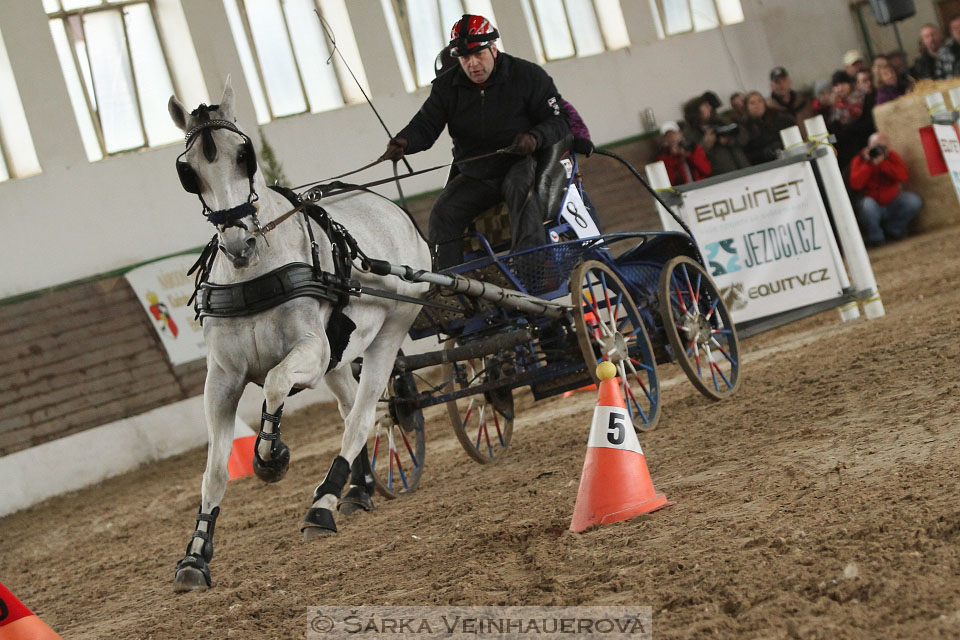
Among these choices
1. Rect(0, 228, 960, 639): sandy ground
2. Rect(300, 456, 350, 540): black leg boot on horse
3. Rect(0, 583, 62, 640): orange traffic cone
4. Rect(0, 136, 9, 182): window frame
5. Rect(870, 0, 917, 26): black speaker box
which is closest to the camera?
Rect(0, 228, 960, 639): sandy ground

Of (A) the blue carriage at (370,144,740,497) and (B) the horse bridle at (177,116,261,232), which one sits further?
(A) the blue carriage at (370,144,740,497)

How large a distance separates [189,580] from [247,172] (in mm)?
1673

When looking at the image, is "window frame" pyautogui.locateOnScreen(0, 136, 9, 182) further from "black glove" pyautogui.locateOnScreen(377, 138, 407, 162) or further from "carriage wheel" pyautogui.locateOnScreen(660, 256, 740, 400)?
"carriage wheel" pyautogui.locateOnScreen(660, 256, 740, 400)

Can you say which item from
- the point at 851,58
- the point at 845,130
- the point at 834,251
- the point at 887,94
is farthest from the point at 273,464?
the point at 851,58

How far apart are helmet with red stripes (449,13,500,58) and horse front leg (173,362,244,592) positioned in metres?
2.21

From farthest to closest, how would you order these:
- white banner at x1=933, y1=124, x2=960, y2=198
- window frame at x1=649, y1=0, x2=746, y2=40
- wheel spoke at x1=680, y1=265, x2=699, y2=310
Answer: window frame at x1=649, y1=0, x2=746, y2=40, white banner at x1=933, y1=124, x2=960, y2=198, wheel spoke at x1=680, y1=265, x2=699, y2=310

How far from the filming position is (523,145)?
550 cm

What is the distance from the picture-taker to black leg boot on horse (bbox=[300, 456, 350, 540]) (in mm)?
4852

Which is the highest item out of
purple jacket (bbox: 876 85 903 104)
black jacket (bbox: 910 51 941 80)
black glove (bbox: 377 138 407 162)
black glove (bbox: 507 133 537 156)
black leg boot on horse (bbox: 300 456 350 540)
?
black jacket (bbox: 910 51 941 80)

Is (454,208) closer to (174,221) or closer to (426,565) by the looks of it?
(426,565)

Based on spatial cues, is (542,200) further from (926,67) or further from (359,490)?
(926,67)

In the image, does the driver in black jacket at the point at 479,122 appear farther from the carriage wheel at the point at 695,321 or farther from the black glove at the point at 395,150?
the carriage wheel at the point at 695,321

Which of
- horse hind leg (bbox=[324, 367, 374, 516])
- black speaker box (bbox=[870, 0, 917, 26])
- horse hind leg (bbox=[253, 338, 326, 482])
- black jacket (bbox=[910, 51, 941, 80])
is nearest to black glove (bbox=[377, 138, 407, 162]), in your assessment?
horse hind leg (bbox=[324, 367, 374, 516])

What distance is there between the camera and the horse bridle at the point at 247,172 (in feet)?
13.8
